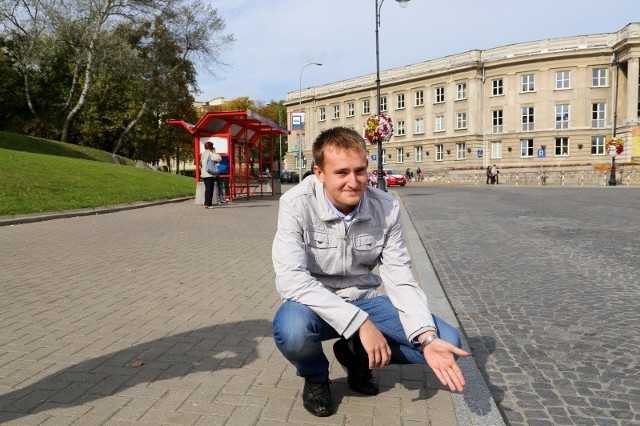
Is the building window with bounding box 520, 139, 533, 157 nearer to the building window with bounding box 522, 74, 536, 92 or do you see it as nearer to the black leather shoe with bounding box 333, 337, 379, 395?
the building window with bounding box 522, 74, 536, 92

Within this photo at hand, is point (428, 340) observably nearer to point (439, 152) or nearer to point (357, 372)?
point (357, 372)

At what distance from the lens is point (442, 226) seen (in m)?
12.3

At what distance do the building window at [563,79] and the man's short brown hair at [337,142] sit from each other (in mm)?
61737

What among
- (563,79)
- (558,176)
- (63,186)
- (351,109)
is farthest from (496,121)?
(63,186)

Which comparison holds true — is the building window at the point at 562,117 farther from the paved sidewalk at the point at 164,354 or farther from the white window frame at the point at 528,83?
the paved sidewalk at the point at 164,354

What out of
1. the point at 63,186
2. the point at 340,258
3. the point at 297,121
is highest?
the point at 297,121

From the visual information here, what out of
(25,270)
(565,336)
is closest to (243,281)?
(25,270)

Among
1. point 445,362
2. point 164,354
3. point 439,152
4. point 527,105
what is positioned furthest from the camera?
point 439,152

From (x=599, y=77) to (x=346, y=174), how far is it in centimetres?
6275

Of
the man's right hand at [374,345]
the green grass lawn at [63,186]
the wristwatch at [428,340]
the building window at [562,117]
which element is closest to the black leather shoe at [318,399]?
the man's right hand at [374,345]

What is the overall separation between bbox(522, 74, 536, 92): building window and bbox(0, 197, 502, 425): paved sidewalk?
57.1 meters

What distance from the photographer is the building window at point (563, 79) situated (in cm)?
5725

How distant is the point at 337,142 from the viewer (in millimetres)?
2973

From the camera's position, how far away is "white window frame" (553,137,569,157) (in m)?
57.7
